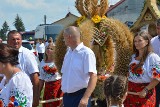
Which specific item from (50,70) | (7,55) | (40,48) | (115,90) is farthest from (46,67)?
(40,48)

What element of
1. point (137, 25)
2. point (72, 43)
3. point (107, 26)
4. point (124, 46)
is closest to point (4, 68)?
point (72, 43)

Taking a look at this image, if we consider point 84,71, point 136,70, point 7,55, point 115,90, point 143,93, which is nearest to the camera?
point 115,90

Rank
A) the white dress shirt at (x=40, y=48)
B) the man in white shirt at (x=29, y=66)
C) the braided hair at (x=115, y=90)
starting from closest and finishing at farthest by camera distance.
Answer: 1. the braided hair at (x=115, y=90)
2. the man in white shirt at (x=29, y=66)
3. the white dress shirt at (x=40, y=48)

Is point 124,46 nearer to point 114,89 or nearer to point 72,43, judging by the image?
point 72,43

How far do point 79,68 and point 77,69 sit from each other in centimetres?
3

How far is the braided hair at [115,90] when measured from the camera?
3.30 m

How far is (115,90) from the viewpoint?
331 cm

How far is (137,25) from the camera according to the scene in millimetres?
14234

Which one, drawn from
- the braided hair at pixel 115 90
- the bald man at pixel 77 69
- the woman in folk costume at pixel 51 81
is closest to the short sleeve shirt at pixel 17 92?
the braided hair at pixel 115 90

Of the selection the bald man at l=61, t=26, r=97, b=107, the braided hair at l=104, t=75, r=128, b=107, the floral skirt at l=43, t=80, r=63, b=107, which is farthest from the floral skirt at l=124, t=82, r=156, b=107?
the floral skirt at l=43, t=80, r=63, b=107

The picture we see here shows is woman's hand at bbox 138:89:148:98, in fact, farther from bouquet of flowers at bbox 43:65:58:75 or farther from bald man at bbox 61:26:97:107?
bouquet of flowers at bbox 43:65:58:75

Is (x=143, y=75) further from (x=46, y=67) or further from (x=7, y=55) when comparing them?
(x=46, y=67)

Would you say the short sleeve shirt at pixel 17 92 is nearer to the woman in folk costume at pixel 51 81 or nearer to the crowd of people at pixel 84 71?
the crowd of people at pixel 84 71

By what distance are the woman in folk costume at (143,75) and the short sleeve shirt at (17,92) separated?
6.62 feet
